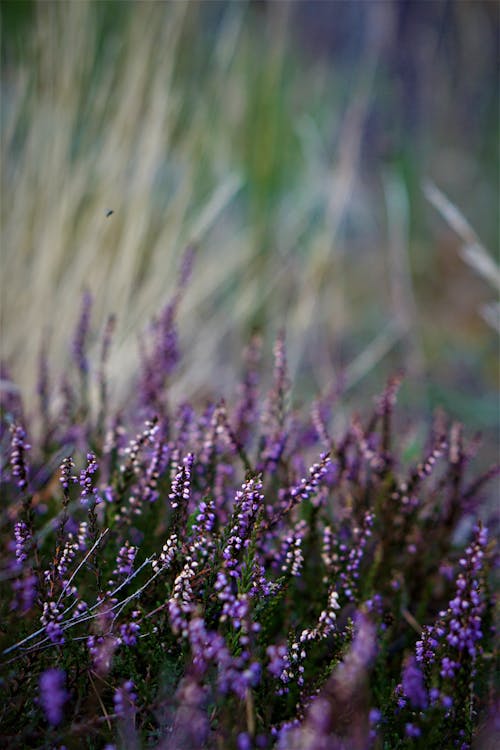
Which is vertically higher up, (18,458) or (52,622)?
(18,458)

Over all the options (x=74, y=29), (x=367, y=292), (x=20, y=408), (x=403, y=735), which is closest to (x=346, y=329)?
(x=367, y=292)

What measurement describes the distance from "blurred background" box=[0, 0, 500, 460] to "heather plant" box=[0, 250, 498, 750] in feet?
1.39

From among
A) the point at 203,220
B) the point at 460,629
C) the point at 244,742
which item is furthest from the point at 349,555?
the point at 203,220

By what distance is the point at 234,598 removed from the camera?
90cm

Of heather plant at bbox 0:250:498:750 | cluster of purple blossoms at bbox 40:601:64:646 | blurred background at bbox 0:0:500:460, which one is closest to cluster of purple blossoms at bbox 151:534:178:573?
heather plant at bbox 0:250:498:750

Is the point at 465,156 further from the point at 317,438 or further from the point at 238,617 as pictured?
the point at 238,617

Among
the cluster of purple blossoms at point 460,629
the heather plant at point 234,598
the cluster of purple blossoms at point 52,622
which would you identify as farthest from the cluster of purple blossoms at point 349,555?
→ the cluster of purple blossoms at point 52,622

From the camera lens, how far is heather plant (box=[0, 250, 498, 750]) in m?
0.83

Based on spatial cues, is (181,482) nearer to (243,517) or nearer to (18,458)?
(243,517)

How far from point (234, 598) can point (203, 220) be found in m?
1.50

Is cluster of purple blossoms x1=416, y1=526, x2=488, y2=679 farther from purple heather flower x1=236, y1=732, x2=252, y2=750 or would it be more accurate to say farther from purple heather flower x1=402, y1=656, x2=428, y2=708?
purple heather flower x1=236, y1=732, x2=252, y2=750

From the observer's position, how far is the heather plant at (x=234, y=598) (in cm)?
83

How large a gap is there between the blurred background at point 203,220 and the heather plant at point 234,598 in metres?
0.42

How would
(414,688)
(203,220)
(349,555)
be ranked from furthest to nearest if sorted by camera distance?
(203,220) → (349,555) → (414,688)
